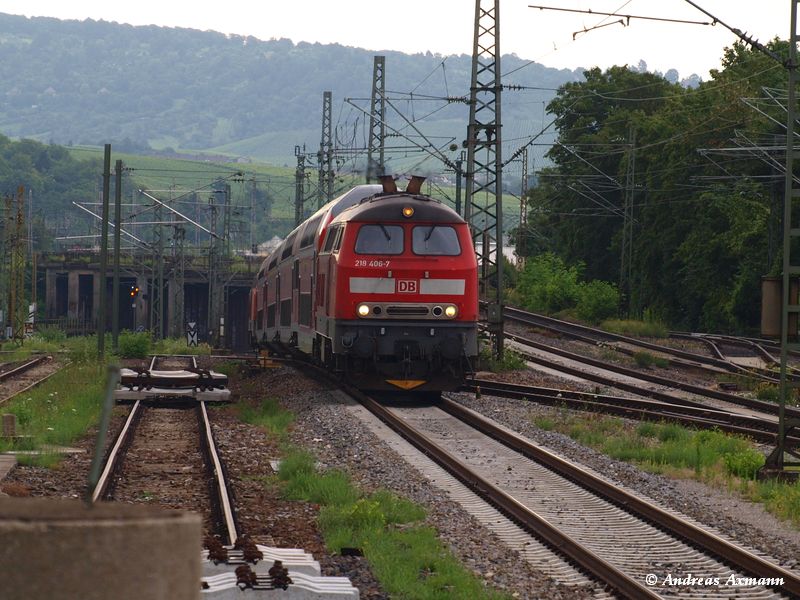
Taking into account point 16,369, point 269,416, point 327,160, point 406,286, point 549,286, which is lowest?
point 16,369

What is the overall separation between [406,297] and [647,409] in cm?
443

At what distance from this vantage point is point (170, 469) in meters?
13.2

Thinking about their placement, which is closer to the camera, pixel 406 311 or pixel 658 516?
pixel 658 516

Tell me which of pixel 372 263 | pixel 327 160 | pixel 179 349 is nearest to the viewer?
pixel 372 263

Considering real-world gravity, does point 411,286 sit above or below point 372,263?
below

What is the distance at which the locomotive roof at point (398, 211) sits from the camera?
801 inches

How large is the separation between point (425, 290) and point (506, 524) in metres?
10.1

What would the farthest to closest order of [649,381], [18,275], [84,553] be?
[18,275]
[649,381]
[84,553]

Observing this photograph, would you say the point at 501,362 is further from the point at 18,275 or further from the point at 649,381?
the point at 18,275

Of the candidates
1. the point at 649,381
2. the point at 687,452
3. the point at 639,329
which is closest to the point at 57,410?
the point at 687,452

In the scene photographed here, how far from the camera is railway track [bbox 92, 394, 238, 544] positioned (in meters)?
10.5

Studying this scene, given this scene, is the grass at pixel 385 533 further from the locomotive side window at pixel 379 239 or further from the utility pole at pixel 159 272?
the utility pole at pixel 159 272

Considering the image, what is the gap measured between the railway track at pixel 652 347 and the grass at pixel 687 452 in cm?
1040

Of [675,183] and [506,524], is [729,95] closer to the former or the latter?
[675,183]
